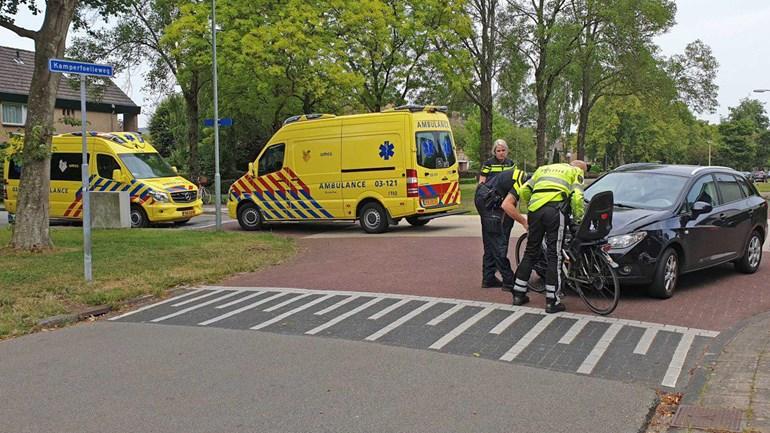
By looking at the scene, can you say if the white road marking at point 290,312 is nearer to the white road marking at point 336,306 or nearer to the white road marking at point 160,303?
the white road marking at point 336,306

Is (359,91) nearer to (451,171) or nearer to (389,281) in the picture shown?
(451,171)

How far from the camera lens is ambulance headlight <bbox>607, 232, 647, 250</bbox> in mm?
7496

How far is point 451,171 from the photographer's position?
51.4 ft

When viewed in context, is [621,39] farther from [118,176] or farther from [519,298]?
[519,298]

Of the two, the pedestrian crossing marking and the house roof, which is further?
the house roof

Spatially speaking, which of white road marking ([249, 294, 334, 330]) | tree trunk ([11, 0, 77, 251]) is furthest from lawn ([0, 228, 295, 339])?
white road marking ([249, 294, 334, 330])

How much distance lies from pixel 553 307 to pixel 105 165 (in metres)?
14.8

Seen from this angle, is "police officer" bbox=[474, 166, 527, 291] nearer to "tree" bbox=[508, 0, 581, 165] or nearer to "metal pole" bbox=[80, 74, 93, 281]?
"metal pole" bbox=[80, 74, 93, 281]

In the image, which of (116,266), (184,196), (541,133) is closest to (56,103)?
(184,196)

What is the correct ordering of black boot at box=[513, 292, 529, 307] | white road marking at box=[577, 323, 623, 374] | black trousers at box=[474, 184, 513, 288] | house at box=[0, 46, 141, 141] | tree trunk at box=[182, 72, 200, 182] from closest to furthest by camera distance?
white road marking at box=[577, 323, 623, 374], black boot at box=[513, 292, 529, 307], black trousers at box=[474, 184, 513, 288], tree trunk at box=[182, 72, 200, 182], house at box=[0, 46, 141, 141]

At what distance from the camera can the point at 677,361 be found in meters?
5.48

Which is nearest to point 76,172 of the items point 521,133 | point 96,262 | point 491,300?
point 96,262

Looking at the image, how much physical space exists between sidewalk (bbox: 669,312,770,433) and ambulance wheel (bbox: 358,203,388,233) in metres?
9.68

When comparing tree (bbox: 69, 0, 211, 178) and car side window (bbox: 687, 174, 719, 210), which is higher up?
tree (bbox: 69, 0, 211, 178)
